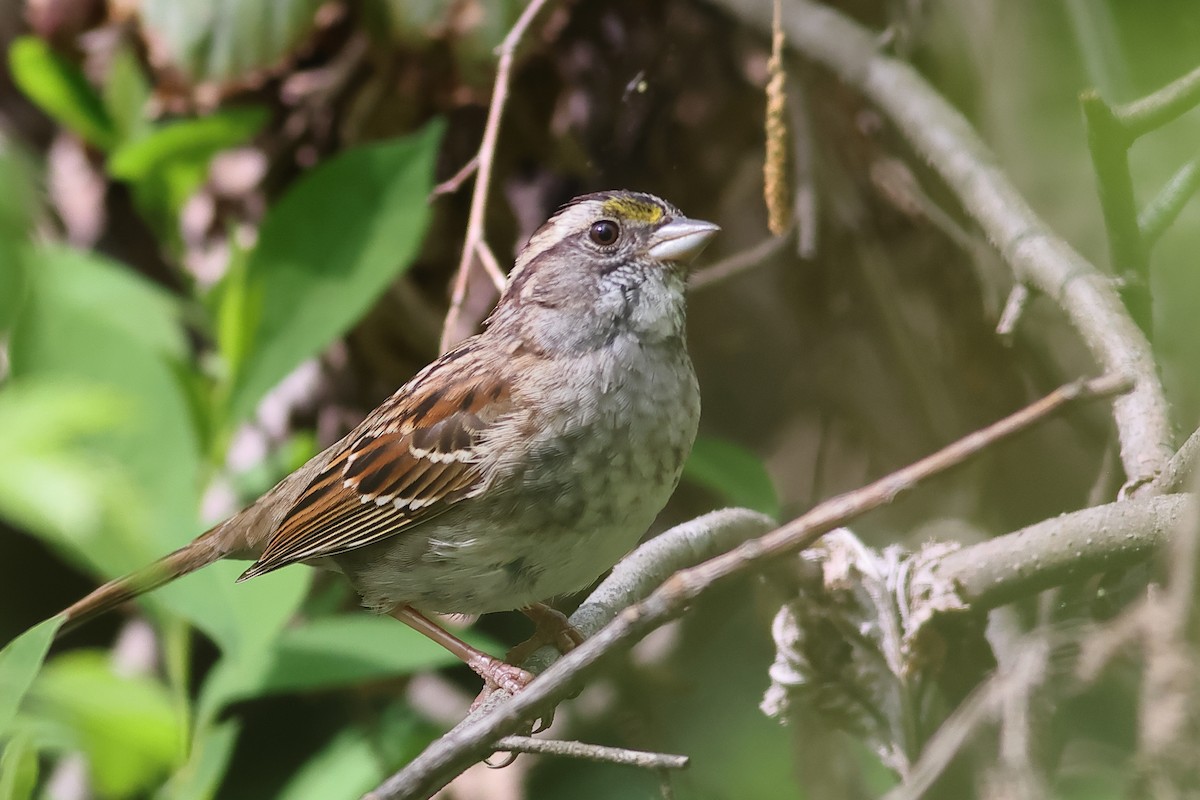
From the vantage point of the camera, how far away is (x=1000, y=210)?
1903 mm

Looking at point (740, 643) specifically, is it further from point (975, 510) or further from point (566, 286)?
point (566, 286)

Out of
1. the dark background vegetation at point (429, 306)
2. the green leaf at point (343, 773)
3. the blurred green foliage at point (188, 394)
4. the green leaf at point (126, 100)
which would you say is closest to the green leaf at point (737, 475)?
the dark background vegetation at point (429, 306)

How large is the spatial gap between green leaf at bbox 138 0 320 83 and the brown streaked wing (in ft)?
2.84

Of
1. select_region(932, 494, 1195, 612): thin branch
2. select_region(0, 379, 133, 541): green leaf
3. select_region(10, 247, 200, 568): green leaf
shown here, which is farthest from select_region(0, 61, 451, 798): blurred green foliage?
select_region(932, 494, 1195, 612): thin branch

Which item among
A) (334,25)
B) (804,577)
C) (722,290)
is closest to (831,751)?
(804,577)

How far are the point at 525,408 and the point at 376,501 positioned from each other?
312 mm

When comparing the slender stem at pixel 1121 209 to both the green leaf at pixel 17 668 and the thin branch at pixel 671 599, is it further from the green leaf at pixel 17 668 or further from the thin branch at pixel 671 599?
the green leaf at pixel 17 668

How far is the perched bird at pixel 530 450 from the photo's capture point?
5.15 feet

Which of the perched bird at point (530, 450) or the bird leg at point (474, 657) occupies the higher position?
the perched bird at point (530, 450)

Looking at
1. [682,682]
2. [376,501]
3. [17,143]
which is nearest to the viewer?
[376,501]

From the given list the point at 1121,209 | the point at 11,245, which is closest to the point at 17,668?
the point at 11,245

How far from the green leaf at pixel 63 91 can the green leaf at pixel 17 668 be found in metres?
1.57

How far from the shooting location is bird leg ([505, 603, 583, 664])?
182 cm

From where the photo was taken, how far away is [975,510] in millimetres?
2408
